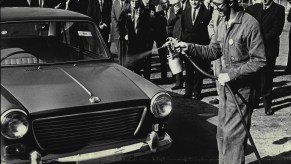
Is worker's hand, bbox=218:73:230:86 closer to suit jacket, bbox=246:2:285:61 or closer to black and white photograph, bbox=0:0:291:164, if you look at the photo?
black and white photograph, bbox=0:0:291:164

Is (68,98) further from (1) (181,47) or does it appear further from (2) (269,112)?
(2) (269,112)

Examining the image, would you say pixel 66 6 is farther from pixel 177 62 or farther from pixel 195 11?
pixel 177 62

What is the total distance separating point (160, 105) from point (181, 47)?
81cm

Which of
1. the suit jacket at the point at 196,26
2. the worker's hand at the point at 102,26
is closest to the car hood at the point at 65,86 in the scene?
the suit jacket at the point at 196,26

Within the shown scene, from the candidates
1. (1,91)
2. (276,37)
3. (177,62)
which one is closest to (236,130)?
(177,62)

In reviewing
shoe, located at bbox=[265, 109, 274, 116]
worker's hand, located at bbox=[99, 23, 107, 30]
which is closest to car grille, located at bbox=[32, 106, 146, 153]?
shoe, located at bbox=[265, 109, 274, 116]

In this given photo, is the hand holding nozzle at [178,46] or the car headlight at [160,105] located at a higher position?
the hand holding nozzle at [178,46]

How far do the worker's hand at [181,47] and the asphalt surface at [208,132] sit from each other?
136 cm

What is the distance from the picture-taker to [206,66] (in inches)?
340

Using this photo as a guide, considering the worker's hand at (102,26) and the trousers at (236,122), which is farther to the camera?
the worker's hand at (102,26)

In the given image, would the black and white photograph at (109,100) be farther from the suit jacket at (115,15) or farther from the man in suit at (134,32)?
the suit jacket at (115,15)

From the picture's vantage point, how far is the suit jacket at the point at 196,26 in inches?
324

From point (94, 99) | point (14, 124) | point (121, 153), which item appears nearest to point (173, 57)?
point (94, 99)

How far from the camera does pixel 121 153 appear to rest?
13.7 feet
